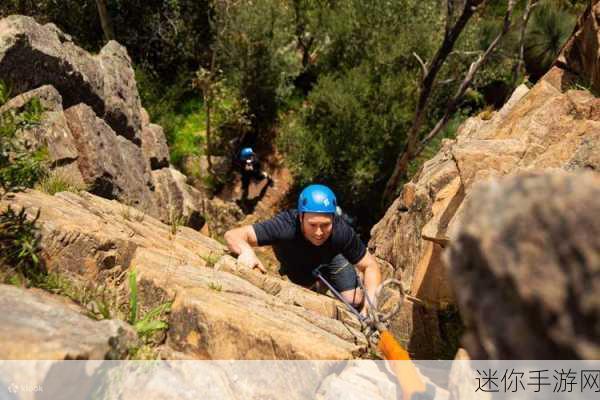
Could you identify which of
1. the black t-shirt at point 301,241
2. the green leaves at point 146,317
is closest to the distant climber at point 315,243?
the black t-shirt at point 301,241

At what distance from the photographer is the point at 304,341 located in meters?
4.32

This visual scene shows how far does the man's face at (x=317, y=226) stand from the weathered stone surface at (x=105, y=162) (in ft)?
16.2

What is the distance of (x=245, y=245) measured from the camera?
6551mm

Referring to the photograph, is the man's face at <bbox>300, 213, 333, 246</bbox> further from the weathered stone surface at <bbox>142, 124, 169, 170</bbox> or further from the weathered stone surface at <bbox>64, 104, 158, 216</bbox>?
the weathered stone surface at <bbox>142, 124, 169, 170</bbox>

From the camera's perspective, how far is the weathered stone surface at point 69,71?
8.93 meters

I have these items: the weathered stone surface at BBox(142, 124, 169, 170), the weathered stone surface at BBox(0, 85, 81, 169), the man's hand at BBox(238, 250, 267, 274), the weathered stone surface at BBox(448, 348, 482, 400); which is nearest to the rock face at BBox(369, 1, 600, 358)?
the weathered stone surface at BBox(448, 348, 482, 400)

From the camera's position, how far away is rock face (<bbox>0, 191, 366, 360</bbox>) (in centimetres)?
430

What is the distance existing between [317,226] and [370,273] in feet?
3.72

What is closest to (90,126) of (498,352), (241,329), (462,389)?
(241,329)

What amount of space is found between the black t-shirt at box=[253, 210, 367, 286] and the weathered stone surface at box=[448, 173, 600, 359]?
488 cm

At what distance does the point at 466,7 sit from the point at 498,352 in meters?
→ 12.3

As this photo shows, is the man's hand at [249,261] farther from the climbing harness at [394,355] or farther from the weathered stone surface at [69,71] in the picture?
the weathered stone surface at [69,71]

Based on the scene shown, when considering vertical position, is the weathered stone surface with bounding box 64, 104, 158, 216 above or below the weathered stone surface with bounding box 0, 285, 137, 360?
above

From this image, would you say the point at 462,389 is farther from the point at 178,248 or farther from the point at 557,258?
the point at 178,248
